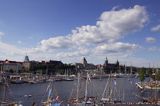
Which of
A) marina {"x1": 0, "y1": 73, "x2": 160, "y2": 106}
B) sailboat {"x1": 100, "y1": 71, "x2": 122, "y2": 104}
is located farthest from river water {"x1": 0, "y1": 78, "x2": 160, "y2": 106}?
sailboat {"x1": 100, "y1": 71, "x2": 122, "y2": 104}

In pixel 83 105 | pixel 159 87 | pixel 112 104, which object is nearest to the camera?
pixel 83 105

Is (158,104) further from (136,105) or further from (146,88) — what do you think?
(146,88)

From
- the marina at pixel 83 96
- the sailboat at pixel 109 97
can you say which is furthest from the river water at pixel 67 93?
the sailboat at pixel 109 97

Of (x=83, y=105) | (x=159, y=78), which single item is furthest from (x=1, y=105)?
(x=159, y=78)

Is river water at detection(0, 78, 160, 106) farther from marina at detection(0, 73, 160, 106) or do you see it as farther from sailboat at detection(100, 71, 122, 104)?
sailboat at detection(100, 71, 122, 104)

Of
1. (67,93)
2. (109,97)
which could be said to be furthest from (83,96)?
(67,93)

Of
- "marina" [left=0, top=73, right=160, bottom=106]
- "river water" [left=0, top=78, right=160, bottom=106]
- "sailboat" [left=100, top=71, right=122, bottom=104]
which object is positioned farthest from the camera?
"river water" [left=0, top=78, right=160, bottom=106]

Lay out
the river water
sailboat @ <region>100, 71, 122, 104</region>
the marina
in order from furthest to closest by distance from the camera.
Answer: the river water, sailboat @ <region>100, 71, 122, 104</region>, the marina

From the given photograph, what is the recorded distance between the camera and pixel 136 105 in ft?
187

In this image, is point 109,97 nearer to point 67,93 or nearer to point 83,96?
point 83,96

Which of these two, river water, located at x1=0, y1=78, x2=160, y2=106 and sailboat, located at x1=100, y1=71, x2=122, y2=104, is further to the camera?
river water, located at x1=0, y1=78, x2=160, y2=106

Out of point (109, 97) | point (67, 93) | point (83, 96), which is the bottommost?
point (83, 96)

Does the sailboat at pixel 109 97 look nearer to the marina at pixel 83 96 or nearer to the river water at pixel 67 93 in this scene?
the marina at pixel 83 96

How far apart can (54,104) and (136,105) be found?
15228 millimetres
